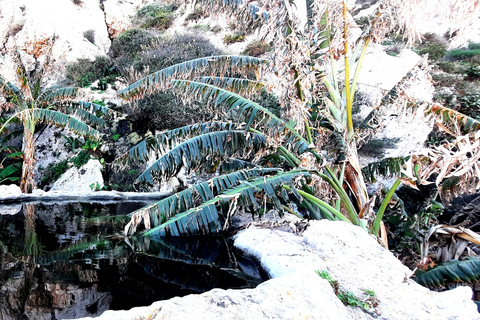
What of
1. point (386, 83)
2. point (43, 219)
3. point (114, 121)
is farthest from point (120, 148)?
point (386, 83)

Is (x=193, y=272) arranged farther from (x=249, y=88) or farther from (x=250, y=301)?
(x=249, y=88)

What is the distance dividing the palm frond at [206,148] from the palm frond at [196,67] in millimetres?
1256

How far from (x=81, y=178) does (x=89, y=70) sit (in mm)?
7632

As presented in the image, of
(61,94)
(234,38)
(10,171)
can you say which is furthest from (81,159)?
(234,38)

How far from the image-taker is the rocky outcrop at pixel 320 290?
1988 mm

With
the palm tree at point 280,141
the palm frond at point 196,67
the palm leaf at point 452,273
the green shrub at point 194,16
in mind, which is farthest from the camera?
the green shrub at point 194,16

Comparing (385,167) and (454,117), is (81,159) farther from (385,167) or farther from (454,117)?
(454,117)

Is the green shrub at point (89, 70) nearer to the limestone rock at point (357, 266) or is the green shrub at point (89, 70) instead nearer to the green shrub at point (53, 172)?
the green shrub at point (53, 172)

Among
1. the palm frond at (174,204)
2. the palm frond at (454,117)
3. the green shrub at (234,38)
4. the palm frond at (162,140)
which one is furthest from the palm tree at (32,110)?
the green shrub at (234,38)

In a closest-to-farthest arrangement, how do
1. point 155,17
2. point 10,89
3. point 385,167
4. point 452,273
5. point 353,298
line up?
point 353,298 → point 452,273 → point 385,167 → point 10,89 → point 155,17

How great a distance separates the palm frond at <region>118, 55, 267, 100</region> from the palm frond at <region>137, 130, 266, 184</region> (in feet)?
4.12

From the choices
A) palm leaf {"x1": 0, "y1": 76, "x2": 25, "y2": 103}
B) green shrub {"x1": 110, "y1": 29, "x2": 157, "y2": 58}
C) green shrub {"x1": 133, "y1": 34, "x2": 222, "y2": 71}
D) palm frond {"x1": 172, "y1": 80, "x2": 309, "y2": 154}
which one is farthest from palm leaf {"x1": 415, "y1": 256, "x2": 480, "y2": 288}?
green shrub {"x1": 110, "y1": 29, "x2": 157, "y2": 58}

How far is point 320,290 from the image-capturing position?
2355mm

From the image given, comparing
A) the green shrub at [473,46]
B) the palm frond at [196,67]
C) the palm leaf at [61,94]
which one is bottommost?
the green shrub at [473,46]
